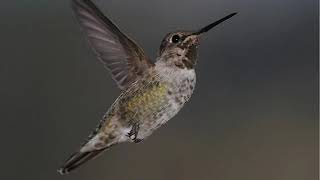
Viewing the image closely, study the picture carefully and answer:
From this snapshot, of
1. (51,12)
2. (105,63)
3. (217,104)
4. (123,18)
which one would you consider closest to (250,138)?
(217,104)

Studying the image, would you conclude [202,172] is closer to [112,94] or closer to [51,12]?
[112,94]

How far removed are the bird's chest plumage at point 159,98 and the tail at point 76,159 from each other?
0.12 m

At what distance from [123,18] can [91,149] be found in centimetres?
405

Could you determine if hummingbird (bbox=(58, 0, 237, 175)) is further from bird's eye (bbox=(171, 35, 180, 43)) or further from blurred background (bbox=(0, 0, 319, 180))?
blurred background (bbox=(0, 0, 319, 180))

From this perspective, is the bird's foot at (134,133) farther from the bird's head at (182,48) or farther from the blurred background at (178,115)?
the blurred background at (178,115)

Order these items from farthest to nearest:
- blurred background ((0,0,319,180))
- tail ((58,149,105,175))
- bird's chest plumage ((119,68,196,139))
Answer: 1. blurred background ((0,0,319,180))
2. tail ((58,149,105,175))
3. bird's chest plumage ((119,68,196,139))

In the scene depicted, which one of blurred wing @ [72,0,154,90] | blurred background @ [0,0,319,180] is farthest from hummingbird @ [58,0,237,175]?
blurred background @ [0,0,319,180]

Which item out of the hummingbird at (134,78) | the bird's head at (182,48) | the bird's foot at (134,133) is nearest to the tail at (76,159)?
the hummingbird at (134,78)

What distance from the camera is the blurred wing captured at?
1.29 meters

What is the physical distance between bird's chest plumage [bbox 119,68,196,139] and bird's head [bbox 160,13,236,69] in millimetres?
20

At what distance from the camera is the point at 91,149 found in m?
1.38

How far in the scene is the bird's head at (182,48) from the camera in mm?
1218

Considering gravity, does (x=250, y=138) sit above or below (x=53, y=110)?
below

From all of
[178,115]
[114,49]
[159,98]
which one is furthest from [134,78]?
[178,115]
